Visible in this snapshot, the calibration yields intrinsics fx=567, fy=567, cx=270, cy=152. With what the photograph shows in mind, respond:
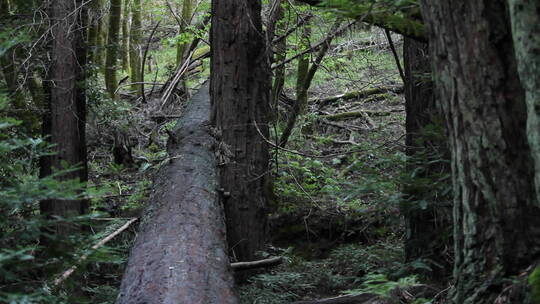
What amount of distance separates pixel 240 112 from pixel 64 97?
102 inches

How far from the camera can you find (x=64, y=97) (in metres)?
7.60

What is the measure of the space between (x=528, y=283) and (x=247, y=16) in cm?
490

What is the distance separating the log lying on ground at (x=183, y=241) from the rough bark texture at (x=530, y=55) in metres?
2.20

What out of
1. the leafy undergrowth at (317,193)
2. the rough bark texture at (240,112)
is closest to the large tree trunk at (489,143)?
the leafy undergrowth at (317,193)

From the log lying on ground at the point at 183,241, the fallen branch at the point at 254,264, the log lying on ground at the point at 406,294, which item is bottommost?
the fallen branch at the point at 254,264

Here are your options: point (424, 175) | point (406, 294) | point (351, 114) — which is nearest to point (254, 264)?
point (424, 175)

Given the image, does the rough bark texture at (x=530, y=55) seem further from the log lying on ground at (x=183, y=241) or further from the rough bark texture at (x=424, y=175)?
the log lying on ground at (x=183, y=241)

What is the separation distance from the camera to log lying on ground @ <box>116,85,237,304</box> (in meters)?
3.63

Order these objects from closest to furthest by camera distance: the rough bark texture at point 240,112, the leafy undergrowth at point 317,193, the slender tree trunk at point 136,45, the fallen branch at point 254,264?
the leafy undergrowth at point 317,193 → the fallen branch at point 254,264 → the rough bark texture at point 240,112 → the slender tree trunk at point 136,45

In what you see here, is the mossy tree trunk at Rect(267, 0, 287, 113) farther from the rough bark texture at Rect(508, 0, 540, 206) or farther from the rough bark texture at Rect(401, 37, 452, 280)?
the rough bark texture at Rect(508, 0, 540, 206)

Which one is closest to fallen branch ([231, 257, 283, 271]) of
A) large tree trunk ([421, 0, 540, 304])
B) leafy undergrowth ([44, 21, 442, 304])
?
leafy undergrowth ([44, 21, 442, 304])

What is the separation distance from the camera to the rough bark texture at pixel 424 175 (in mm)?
4066

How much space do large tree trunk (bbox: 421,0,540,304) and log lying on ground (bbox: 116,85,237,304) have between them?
1.73 m

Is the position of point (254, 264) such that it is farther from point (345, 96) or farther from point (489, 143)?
point (345, 96)
